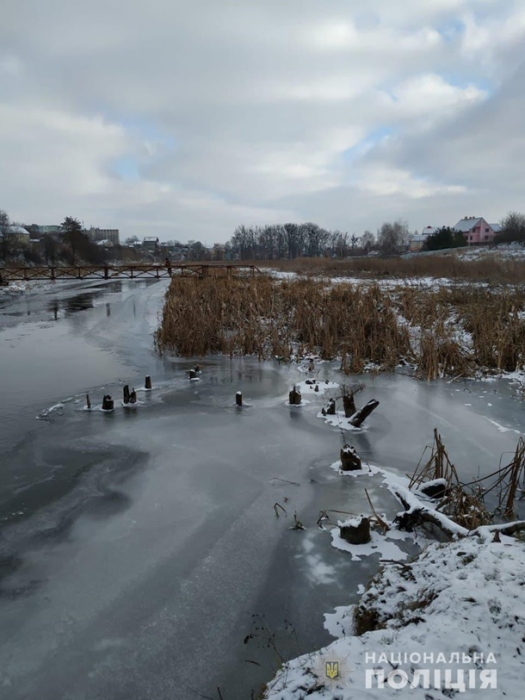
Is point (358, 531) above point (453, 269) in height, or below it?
below

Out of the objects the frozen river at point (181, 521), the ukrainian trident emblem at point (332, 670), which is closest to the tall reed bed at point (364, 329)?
the frozen river at point (181, 521)

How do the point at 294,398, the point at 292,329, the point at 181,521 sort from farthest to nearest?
the point at 292,329, the point at 294,398, the point at 181,521

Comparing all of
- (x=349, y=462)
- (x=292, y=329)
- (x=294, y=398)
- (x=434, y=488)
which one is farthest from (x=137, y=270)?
(x=434, y=488)

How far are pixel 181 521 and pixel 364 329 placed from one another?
900 centimetres

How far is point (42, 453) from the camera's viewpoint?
233 inches

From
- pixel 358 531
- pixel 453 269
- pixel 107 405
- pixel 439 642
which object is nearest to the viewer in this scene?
pixel 439 642

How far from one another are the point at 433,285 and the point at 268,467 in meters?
17.3

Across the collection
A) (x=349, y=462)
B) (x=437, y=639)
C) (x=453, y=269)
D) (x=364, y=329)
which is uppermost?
(x=453, y=269)

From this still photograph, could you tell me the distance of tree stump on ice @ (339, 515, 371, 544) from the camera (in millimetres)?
3947

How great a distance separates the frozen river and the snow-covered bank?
0.55 metres

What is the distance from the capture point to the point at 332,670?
227 cm

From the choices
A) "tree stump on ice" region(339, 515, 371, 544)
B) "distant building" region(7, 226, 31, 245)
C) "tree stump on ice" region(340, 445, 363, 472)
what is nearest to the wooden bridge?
"distant building" region(7, 226, 31, 245)

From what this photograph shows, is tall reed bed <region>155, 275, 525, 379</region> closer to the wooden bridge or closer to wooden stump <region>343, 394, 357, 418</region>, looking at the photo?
wooden stump <region>343, 394, 357, 418</region>

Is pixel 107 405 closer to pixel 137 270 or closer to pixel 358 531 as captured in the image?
pixel 358 531
